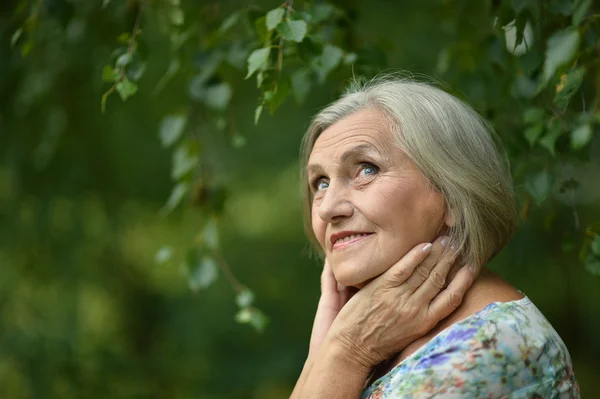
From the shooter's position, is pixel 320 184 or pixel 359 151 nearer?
pixel 359 151

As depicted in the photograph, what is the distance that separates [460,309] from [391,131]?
1.82 feet

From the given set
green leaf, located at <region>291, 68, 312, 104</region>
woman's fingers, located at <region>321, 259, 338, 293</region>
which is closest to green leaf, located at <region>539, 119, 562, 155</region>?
woman's fingers, located at <region>321, 259, 338, 293</region>

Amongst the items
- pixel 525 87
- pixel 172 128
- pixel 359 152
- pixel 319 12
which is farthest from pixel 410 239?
pixel 172 128

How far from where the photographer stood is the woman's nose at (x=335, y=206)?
2.18 meters

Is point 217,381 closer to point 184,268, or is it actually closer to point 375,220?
point 184,268

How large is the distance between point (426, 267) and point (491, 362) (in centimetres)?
37

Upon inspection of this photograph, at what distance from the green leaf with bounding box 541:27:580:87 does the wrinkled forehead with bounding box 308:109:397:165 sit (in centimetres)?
47

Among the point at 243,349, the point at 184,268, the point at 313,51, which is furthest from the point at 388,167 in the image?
the point at 243,349

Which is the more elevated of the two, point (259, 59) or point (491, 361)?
point (259, 59)

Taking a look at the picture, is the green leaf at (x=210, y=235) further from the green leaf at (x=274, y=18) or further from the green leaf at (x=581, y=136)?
the green leaf at (x=581, y=136)

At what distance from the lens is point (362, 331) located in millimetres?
2133

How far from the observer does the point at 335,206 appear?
220 centimetres

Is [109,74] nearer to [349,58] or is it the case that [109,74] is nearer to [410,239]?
[349,58]

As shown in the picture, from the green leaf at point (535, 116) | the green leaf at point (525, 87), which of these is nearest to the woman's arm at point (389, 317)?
the green leaf at point (535, 116)
